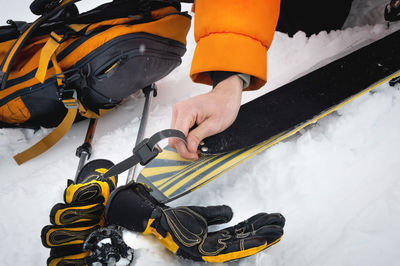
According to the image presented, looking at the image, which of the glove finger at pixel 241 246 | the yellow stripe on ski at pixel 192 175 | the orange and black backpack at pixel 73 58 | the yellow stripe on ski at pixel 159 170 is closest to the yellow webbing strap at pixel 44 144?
the orange and black backpack at pixel 73 58

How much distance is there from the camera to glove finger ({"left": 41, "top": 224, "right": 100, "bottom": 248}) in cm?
61

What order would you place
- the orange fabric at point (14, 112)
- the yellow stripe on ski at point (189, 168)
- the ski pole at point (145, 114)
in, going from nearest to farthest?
the yellow stripe on ski at point (189, 168), the ski pole at point (145, 114), the orange fabric at point (14, 112)

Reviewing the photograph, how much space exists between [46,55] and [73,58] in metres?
0.09

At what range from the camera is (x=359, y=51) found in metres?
1.07

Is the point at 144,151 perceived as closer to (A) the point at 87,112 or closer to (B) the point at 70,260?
(B) the point at 70,260

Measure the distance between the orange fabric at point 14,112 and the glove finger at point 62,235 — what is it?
25.3 inches

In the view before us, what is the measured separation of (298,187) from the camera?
2.53ft

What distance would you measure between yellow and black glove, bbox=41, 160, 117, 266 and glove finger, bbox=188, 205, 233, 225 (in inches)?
9.3

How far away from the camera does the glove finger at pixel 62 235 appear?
0.61 metres

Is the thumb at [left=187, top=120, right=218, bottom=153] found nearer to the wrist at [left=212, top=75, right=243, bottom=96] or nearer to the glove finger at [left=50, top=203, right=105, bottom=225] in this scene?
the wrist at [left=212, top=75, right=243, bottom=96]

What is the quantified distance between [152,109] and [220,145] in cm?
54

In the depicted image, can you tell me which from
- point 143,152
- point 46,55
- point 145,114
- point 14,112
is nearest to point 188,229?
point 143,152

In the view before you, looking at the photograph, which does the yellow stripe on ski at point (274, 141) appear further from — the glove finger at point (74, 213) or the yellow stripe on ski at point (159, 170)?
the glove finger at point (74, 213)

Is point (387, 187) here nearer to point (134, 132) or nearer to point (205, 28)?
point (205, 28)
